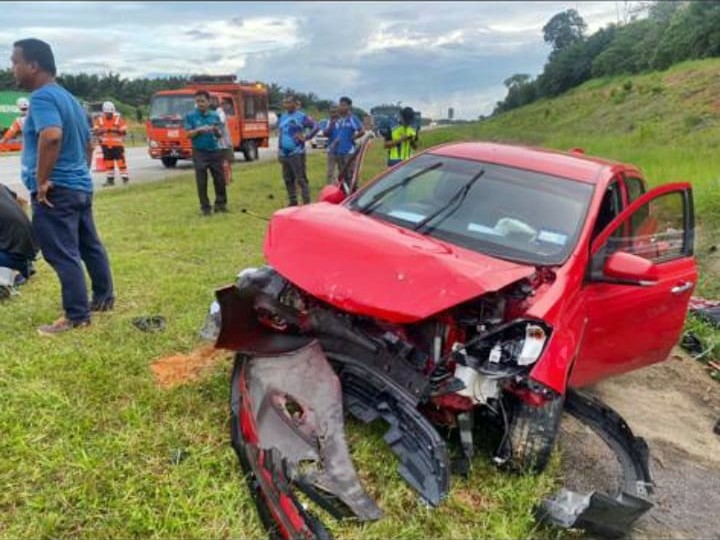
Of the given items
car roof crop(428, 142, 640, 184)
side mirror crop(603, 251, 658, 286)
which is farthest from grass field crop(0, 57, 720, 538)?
car roof crop(428, 142, 640, 184)

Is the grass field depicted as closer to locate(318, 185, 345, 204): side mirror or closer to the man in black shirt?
the man in black shirt

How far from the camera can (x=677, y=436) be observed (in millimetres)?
4062

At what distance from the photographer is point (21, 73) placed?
414 centimetres

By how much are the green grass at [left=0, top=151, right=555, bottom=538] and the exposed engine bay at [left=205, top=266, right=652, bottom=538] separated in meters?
0.11

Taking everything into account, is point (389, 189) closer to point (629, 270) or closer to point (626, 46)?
point (629, 270)

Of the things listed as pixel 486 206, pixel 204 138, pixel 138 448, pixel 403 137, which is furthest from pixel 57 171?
pixel 403 137

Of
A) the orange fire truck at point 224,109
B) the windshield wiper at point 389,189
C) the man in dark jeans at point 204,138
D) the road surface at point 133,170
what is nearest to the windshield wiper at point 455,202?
the windshield wiper at point 389,189

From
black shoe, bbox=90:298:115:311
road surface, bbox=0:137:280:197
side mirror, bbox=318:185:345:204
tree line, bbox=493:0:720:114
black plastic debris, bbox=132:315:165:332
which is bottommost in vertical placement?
road surface, bbox=0:137:280:197

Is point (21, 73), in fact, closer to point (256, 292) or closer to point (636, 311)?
point (256, 292)

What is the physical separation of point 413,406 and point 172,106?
1761cm

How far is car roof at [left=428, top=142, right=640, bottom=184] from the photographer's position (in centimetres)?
417

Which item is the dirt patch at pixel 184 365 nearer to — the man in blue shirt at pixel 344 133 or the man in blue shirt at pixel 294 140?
the man in blue shirt at pixel 294 140

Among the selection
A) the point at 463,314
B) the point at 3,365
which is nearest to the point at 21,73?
the point at 3,365

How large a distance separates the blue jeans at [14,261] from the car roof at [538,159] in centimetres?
349
